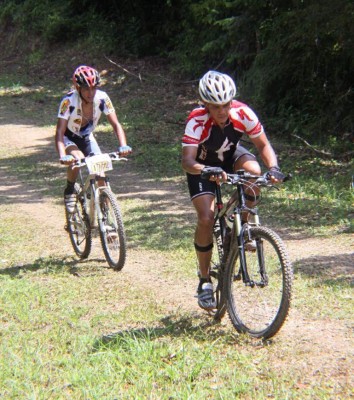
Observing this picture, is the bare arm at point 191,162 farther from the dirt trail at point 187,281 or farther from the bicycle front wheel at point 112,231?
the bicycle front wheel at point 112,231

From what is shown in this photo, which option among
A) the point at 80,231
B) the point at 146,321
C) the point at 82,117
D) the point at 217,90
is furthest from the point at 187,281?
the point at 217,90

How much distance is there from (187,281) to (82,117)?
2.28 m

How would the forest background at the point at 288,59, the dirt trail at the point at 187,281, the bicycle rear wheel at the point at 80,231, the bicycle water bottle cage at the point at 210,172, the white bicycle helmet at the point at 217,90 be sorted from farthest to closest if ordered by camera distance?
the forest background at the point at 288,59 → the bicycle rear wheel at the point at 80,231 → the white bicycle helmet at the point at 217,90 → the dirt trail at the point at 187,281 → the bicycle water bottle cage at the point at 210,172

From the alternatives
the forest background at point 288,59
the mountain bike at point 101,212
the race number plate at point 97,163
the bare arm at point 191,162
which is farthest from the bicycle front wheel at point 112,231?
the forest background at point 288,59

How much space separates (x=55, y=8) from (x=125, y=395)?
948 inches

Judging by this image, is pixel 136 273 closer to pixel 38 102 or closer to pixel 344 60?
pixel 344 60

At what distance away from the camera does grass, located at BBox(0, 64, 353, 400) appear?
481 cm

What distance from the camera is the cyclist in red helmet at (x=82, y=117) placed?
7578mm

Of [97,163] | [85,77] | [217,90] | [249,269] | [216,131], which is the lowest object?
[249,269]

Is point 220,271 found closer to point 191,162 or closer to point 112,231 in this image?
point 191,162

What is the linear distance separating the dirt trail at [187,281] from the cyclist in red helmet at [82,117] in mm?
1334

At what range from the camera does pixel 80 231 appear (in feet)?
27.8

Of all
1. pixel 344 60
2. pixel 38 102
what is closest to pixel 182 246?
pixel 344 60

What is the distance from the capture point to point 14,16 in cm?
2806
